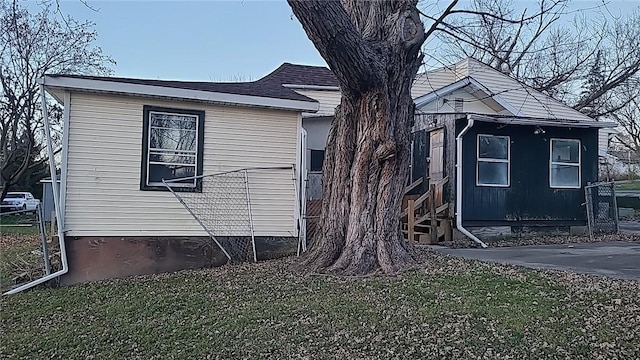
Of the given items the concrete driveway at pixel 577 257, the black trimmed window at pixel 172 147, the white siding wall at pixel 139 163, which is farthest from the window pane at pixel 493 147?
the black trimmed window at pixel 172 147

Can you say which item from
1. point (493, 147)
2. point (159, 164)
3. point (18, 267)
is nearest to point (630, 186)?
point (493, 147)

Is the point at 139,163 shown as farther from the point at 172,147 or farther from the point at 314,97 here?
the point at 314,97

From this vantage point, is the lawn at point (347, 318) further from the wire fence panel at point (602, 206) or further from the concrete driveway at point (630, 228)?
the concrete driveway at point (630, 228)

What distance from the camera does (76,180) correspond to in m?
8.23

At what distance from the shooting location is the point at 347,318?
5.28 meters

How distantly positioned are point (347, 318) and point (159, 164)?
16.0 ft

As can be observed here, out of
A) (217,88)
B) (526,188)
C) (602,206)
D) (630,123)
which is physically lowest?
(602,206)

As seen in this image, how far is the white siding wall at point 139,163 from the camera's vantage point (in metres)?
8.28

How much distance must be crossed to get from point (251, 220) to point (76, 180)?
288cm

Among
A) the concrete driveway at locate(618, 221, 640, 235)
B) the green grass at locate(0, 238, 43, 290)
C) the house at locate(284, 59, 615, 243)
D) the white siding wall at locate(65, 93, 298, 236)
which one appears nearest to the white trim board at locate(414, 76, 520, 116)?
the house at locate(284, 59, 615, 243)

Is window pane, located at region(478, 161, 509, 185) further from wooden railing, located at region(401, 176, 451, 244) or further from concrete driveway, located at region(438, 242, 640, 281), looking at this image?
concrete driveway, located at region(438, 242, 640, 281)

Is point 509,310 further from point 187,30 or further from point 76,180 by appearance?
point 187,30

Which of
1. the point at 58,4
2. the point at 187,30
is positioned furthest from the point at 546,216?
the point at 58,4

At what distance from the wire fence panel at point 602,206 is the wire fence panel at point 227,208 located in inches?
301
